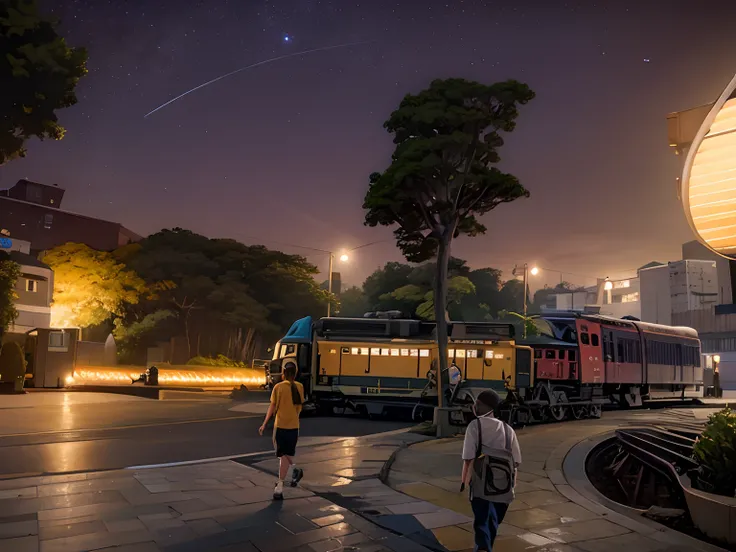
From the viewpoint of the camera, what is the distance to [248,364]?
51.0 metres

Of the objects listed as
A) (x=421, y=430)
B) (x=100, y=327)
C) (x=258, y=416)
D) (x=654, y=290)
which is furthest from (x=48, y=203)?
(x=654, y=290)

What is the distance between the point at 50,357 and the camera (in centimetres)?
2775

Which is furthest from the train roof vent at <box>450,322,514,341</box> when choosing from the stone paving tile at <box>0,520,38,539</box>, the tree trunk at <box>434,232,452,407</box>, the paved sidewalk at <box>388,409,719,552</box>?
the stone paving tile at <box>0,520,38,539</box>

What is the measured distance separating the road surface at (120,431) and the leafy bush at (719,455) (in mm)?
8231

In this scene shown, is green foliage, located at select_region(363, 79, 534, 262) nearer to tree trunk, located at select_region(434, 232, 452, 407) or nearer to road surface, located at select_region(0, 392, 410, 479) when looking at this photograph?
tree trunk, located at select_region(434, 232, 452, 407)

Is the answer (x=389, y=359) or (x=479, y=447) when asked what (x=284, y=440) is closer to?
(x=479, y=447)

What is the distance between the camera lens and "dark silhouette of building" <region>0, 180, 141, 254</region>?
57062mm

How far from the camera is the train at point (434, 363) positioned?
2058 cm

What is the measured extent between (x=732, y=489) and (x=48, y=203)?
6589cm

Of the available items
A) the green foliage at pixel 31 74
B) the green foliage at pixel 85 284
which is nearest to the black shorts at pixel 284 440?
the green foliage at pixel 31 74

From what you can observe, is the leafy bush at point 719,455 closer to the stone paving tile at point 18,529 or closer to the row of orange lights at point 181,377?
the stone paving tile at point 18,529

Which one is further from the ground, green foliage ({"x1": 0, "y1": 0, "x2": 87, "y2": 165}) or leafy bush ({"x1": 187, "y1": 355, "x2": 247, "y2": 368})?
green foliage ({"x1": 0, "y1": 0, "x2": 87, "y2": 165})

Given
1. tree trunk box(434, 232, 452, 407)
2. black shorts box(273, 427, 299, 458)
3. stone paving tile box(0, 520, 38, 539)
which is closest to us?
stone paving tile box(0, 520, 38, 539)

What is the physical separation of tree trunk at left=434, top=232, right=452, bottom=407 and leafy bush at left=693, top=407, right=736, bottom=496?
9051mm
